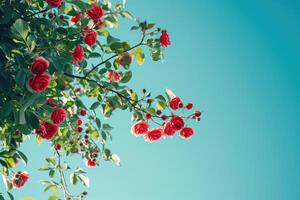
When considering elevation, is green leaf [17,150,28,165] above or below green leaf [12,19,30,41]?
below

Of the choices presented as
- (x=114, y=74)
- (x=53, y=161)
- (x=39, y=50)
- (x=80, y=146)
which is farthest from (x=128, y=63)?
(x=53, y=161)

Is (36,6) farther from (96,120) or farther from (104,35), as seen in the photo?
(96,120)

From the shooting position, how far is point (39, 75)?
1.74m

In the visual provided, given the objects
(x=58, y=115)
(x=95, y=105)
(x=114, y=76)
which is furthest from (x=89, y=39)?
(x=58, y=115)

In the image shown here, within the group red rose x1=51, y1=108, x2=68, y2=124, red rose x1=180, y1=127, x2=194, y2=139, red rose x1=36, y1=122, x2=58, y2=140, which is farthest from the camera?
red rose x1=180, y1=127, x2=194, y2=139

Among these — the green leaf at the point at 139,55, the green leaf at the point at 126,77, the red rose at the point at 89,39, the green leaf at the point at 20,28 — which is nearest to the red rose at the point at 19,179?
the green leaf at the point at 126,77

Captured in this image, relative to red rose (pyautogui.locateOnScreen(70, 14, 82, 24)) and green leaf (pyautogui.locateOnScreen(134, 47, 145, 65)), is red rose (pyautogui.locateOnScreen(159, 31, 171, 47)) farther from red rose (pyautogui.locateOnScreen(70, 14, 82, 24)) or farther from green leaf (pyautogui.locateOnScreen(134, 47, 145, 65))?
red rose (pyautogui.locateOnScreen(70, 14, 82, 24))

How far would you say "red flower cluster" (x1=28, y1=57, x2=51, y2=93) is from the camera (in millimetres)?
1720

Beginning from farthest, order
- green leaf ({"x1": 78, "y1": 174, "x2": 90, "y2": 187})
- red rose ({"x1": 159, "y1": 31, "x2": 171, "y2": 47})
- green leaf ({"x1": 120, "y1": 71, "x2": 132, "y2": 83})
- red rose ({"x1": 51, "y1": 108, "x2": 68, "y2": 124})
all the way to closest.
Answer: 1. green leaf ({"x1": 78, "y1": 174, "x2": 90, "y2": 187})
2. red rose ({"x1": 159, "y1": 31, "x2": 171, "y2": 47})
3. green leaf ({"x1": 120, "y1": 71, "x2": 132, "y2": 83})
4. red rose ({"x1": 51, "y1": 108, "x2": 68, "y2": 124})

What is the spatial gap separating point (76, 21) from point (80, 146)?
126cm

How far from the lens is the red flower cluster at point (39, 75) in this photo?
172cm

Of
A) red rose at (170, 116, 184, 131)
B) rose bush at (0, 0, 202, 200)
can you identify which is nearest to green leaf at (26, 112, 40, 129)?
rose bush at (0, 0, 202, 200)

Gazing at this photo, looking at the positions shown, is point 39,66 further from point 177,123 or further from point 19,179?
point 19,179

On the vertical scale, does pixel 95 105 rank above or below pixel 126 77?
below
